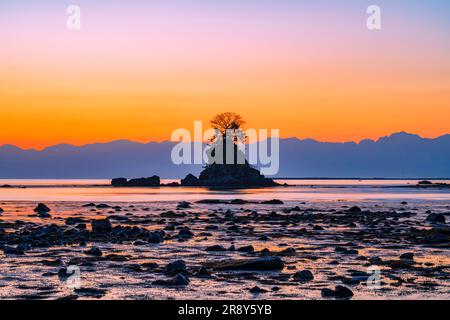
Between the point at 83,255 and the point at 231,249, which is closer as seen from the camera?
the point at 83,255

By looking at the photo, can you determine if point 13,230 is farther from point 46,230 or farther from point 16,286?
point 16,286

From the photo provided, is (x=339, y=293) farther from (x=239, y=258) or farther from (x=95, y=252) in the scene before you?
(x=95, y=252)

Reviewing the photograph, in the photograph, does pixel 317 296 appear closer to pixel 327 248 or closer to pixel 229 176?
pixel 327 248

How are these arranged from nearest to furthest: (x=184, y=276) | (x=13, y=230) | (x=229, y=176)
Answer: (x=184, y=276) → (x=13, y=230) → (x=229, y=176)

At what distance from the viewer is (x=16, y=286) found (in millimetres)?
19031

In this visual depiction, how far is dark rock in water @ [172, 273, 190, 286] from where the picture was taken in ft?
64.4

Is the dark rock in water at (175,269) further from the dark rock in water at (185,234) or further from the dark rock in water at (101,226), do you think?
the dark rock in water at (101,226)

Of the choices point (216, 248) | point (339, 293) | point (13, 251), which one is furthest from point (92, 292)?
point (216, 248)

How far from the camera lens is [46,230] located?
116ft

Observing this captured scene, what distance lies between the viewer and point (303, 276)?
817 inches
